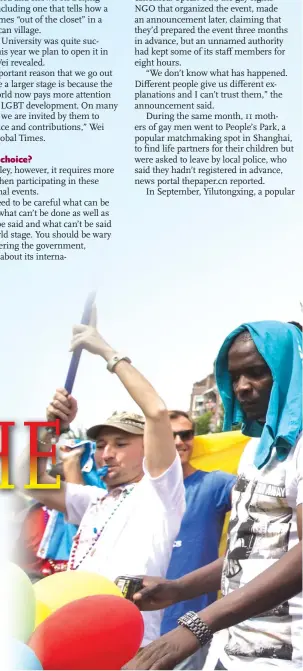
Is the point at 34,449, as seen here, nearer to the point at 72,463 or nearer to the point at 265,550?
the point at 72,463

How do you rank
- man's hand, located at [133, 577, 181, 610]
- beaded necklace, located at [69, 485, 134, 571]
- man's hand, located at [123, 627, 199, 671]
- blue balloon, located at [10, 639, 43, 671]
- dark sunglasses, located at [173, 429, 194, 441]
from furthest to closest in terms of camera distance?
dark sunglasses, located at [173, 429, 194, 441]
beaded necklace, located at [69, 485, 134, 571]
man's hand, located at [133, 577, 181, 610]
blue balloon, located at [10, 639, 43, 671]
man's hand, located at [123, 627, 199, 671]

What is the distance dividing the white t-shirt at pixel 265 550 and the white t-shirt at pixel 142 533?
27 cm

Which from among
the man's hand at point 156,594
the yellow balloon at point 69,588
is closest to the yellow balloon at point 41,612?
the yellow balloon at point 69,588

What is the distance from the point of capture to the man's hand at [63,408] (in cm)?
227

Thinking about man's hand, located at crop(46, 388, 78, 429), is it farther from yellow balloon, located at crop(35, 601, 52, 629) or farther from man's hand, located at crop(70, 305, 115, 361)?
yellow balloon, located at crop(35, 601, 52, 629)

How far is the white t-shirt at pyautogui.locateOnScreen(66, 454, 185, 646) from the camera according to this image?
212 cm

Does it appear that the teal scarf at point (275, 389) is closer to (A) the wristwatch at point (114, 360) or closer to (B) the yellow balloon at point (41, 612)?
(A) the wristwatch at point (114, 360)

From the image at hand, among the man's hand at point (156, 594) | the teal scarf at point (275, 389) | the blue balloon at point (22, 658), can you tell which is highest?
the teal scarf at point (275, 389)

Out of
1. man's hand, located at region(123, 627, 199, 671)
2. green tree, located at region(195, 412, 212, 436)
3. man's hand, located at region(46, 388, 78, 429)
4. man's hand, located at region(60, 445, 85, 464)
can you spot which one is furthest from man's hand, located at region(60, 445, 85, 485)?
man's hand, located at region(123, 627, 199, 671)

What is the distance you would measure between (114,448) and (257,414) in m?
0.52

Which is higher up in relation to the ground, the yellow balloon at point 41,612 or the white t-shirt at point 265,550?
the white t-shirt at point 265,550

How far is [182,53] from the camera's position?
2389mm

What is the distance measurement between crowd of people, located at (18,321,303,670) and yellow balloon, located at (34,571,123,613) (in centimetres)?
11

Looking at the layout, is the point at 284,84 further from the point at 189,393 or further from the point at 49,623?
the point at 49,623
